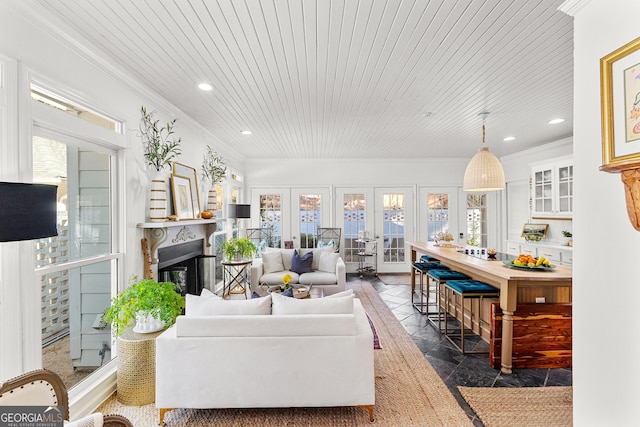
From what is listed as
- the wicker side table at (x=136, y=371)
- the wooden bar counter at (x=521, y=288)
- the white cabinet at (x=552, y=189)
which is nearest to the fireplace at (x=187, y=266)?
the wicker side table at (x=136, y=371)

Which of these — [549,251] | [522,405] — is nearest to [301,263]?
[522,405]

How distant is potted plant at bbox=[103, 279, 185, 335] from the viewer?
2203 mm

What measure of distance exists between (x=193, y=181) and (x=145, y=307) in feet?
7.36

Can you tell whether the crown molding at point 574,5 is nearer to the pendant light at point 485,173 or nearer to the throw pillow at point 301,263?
the pendant light at point 485,173

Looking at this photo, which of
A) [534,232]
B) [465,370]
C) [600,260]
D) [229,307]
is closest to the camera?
[600,260]

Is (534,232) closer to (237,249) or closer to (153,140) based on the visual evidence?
(237,249)

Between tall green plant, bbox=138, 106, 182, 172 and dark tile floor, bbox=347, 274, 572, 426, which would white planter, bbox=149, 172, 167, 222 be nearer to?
tall green plant, bbox=138, 106, 182, 172

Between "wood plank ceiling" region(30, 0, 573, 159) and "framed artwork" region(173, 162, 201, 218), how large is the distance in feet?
2.27

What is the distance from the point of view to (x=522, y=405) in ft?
7.52

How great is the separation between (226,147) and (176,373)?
14.0 ft

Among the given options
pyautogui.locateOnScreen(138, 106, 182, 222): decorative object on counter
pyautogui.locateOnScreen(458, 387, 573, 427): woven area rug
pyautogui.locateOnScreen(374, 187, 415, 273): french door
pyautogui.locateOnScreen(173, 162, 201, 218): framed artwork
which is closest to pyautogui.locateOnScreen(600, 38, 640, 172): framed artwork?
pyautogui.locateOnScreen(458, 387, 573, 427): woven area rug

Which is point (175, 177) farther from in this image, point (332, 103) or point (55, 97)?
point (332, 103)

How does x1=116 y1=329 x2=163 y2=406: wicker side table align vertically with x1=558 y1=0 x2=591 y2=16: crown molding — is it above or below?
below

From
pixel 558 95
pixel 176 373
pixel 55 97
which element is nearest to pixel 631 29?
pixel 558 95
